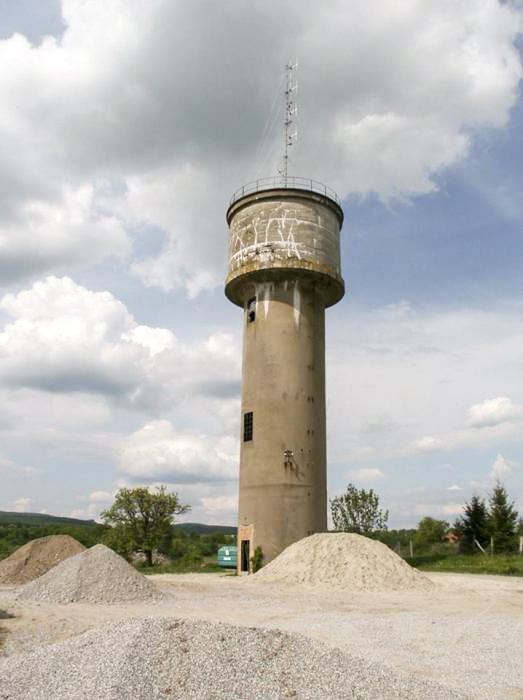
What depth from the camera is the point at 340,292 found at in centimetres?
3177

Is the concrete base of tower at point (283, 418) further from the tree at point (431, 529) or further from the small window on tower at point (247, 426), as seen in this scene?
the tree at point (431, 529)

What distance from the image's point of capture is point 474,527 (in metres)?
41.4

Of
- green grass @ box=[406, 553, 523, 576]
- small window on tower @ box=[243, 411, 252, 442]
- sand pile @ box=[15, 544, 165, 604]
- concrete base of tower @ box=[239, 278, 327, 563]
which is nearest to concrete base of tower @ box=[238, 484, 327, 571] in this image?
concrete base of tower @ box=[239, 278, 327, 563]

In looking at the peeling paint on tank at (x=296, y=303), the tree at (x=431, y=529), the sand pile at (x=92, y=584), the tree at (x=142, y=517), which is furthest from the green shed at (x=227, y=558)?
the tree at (x=431, y=529)

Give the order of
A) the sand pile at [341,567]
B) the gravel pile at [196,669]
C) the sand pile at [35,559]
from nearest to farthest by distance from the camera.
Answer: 1. the gravel pile at [196,669]
2. the sand pile at [341,567]
3. the sand pile at [35,559]

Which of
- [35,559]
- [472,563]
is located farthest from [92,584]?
[472,563]

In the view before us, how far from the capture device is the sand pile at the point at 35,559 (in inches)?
1047

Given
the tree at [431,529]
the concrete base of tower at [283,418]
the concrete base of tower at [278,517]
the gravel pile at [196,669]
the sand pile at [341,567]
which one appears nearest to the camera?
the gravel pile at [196,669]

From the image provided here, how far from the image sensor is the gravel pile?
788 centimetres

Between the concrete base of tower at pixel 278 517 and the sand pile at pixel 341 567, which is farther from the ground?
the concrete base of tower at pixel 278 517

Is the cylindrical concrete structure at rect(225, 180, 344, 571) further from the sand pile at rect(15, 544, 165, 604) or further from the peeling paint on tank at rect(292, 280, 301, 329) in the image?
the sand pile at rect(15, 544, 165, 604)

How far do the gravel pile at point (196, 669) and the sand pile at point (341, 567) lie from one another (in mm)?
14472

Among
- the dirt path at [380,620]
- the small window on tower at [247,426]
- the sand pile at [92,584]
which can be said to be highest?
the small window on tower at [247,426]

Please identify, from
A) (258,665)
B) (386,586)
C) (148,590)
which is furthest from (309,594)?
(258,665)
